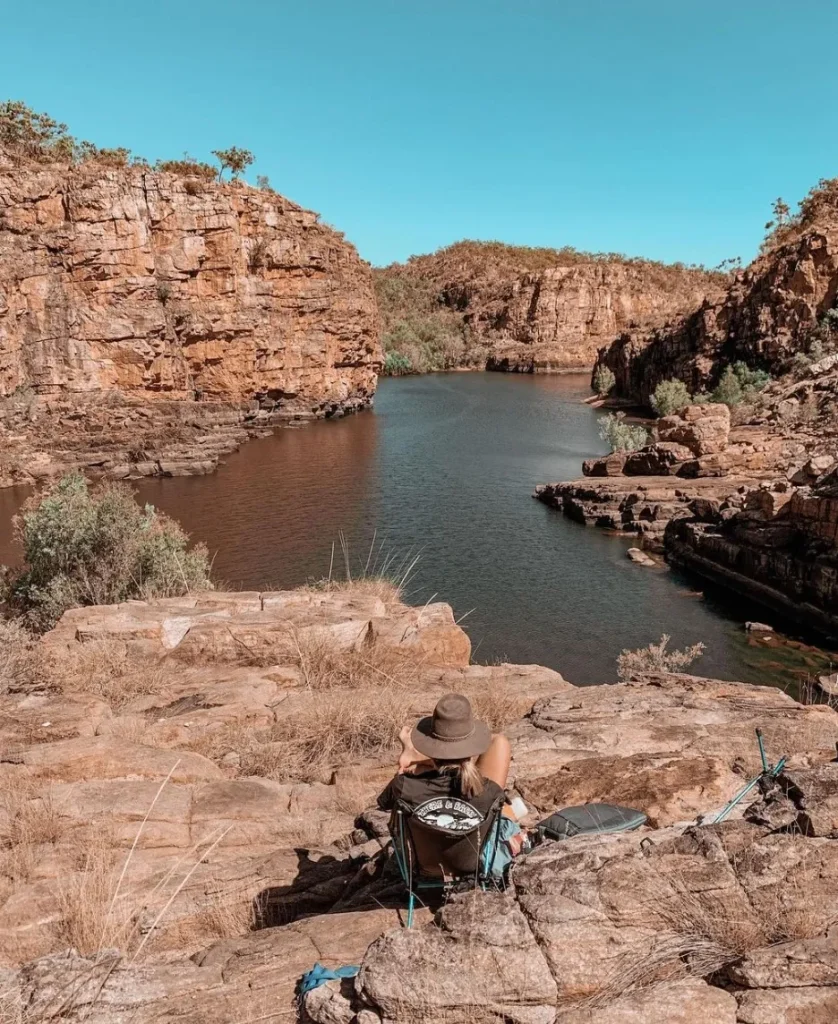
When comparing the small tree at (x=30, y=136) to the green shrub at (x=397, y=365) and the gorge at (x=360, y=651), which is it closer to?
the gorge at (x=360, y=651)

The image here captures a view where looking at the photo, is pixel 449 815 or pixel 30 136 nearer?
pixel 449 815

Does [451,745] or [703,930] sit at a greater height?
[451,745]

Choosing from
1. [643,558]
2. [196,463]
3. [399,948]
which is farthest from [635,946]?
[196,463]

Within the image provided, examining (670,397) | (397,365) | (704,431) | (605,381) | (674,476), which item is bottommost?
(674,476)

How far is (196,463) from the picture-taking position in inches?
1538

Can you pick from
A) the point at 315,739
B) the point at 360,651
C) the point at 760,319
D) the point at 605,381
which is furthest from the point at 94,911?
the point at 605,381

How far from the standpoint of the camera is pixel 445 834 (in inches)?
146

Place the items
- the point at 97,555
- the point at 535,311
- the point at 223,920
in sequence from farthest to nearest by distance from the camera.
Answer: the point at 535,311, the point at 97,555, the point at 223,920

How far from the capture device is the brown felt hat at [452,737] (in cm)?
390

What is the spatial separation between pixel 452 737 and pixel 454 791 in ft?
0.87

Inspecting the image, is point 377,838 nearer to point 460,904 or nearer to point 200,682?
point 460,904

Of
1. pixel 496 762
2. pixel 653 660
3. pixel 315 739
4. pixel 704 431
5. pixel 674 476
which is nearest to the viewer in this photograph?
pixel 496 762

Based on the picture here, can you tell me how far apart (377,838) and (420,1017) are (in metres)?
2.40

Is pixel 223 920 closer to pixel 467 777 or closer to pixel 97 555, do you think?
pixel 467 777
